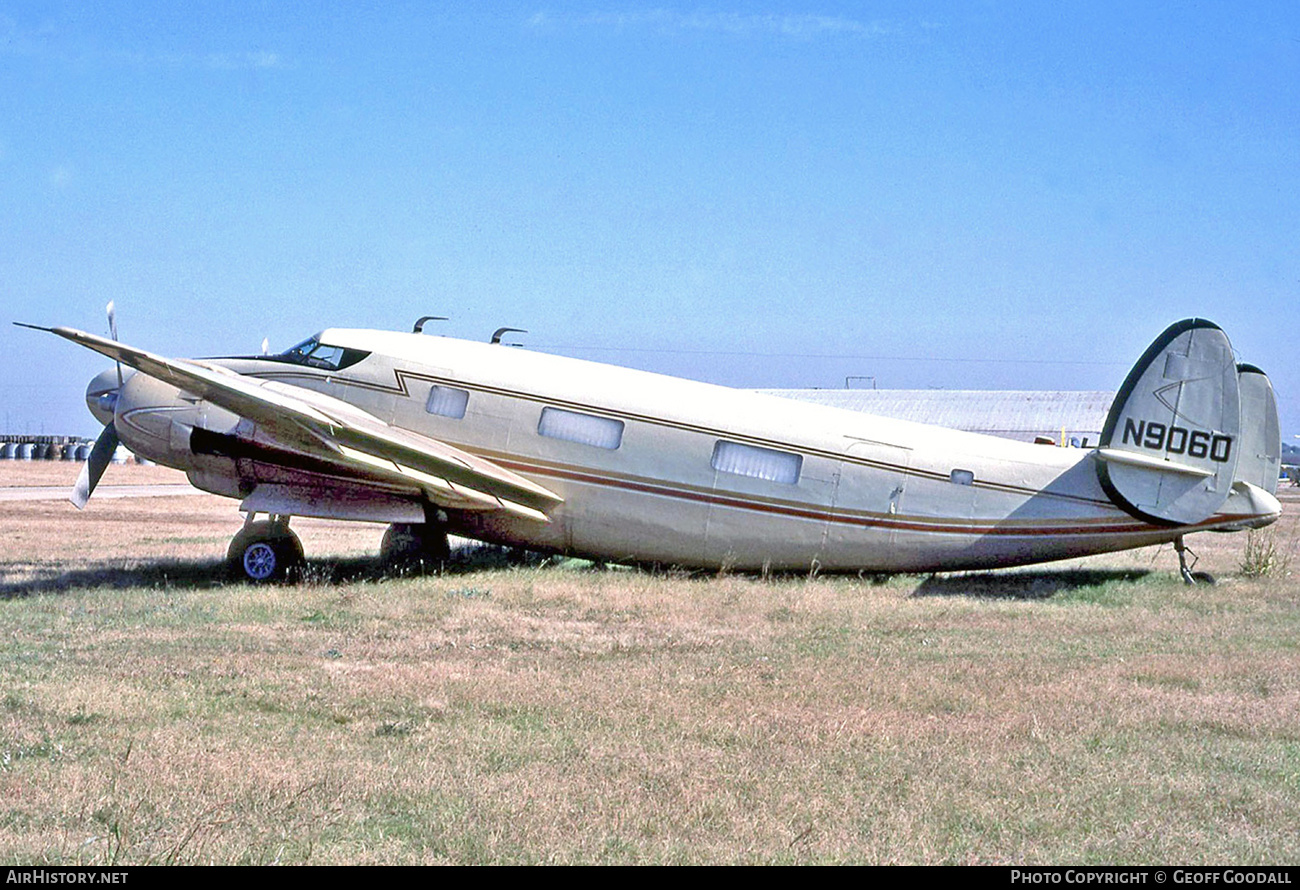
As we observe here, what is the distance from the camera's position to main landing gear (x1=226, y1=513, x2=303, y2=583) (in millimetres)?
18203

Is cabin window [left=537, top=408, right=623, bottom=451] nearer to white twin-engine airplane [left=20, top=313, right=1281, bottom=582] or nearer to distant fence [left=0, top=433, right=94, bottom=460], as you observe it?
white twin-engine airplane [left=20, top=313, right=1281, bottom=582]

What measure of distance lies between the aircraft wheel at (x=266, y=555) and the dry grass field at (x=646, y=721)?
522 millimetres

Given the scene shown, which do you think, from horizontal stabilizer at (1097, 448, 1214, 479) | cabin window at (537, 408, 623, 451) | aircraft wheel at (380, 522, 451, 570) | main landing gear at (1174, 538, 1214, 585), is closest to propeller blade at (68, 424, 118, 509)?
aircraft wheel at (380, 522, 451, 570)

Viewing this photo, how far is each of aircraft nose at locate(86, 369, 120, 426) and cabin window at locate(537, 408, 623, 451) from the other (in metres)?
6.71

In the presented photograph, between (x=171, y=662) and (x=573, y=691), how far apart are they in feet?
12.6

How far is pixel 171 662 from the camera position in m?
11.8

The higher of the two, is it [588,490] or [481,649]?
[588,490]

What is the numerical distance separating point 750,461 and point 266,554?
22.9 feet

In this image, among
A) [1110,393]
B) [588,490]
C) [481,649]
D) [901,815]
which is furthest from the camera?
[1110,393]

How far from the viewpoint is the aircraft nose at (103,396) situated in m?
19.4

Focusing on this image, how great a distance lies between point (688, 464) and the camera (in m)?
17.7

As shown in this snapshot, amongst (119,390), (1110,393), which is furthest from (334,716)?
(1110,393)

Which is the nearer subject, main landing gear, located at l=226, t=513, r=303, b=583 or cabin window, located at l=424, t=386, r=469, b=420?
main landing gear, located at l=226, t=513, r=303, b=583
